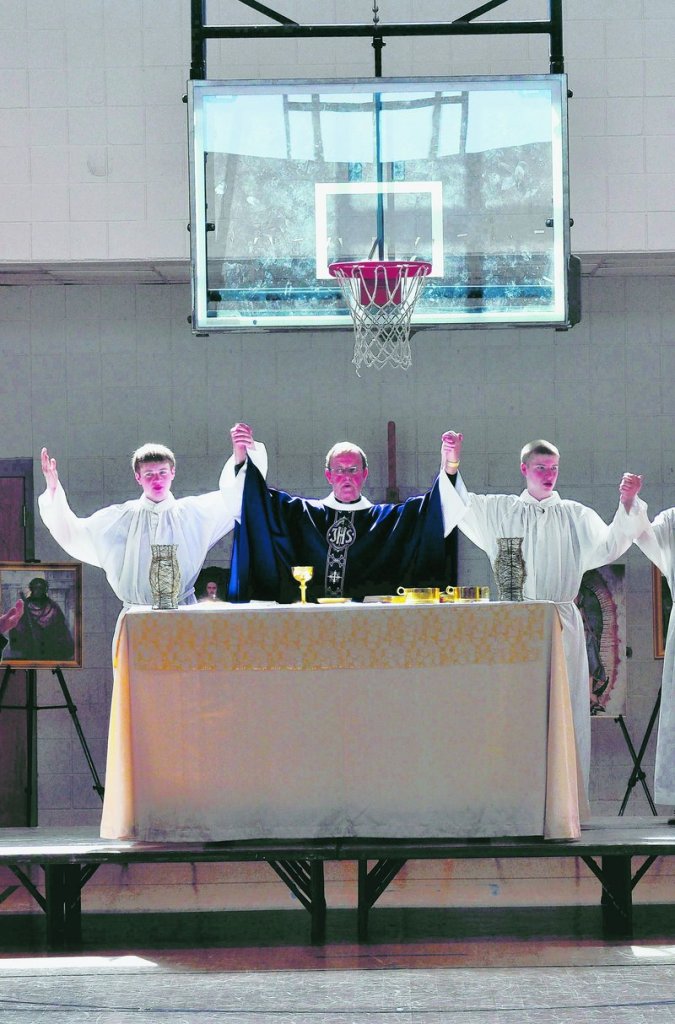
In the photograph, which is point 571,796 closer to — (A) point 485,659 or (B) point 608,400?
(A) point 485,659

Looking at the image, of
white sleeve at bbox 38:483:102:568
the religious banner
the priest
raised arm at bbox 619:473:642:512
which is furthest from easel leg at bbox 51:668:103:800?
raised arm at bbox 619:473:642:512

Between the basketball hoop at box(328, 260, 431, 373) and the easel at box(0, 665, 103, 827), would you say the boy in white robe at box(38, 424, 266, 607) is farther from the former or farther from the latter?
the easel at box(0, 665, 103, 827)

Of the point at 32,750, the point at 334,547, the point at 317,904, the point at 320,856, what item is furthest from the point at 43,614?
the point at 320,856

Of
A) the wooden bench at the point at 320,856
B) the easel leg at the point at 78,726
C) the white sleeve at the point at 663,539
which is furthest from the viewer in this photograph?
the easel leg at the point at 78,726

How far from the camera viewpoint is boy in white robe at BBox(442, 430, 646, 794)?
662 centimetres

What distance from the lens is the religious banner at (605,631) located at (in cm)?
834

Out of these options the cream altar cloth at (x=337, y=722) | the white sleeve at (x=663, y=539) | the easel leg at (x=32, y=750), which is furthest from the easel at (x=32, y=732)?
the white sleeve at (x=663, y=539)

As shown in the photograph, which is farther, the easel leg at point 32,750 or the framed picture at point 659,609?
the easel leg at point 32,750

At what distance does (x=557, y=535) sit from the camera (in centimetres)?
683

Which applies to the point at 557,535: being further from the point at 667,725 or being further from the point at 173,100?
the point at 173,100

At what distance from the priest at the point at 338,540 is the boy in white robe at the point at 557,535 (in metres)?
0.22

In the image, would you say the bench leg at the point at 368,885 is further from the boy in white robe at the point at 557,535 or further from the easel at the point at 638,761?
the easel at the point at 638,761

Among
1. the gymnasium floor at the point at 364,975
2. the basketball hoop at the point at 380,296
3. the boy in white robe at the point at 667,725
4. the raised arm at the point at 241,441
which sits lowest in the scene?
the gymnasium floor at the point at 364,975

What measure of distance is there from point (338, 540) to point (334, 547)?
0.04m
